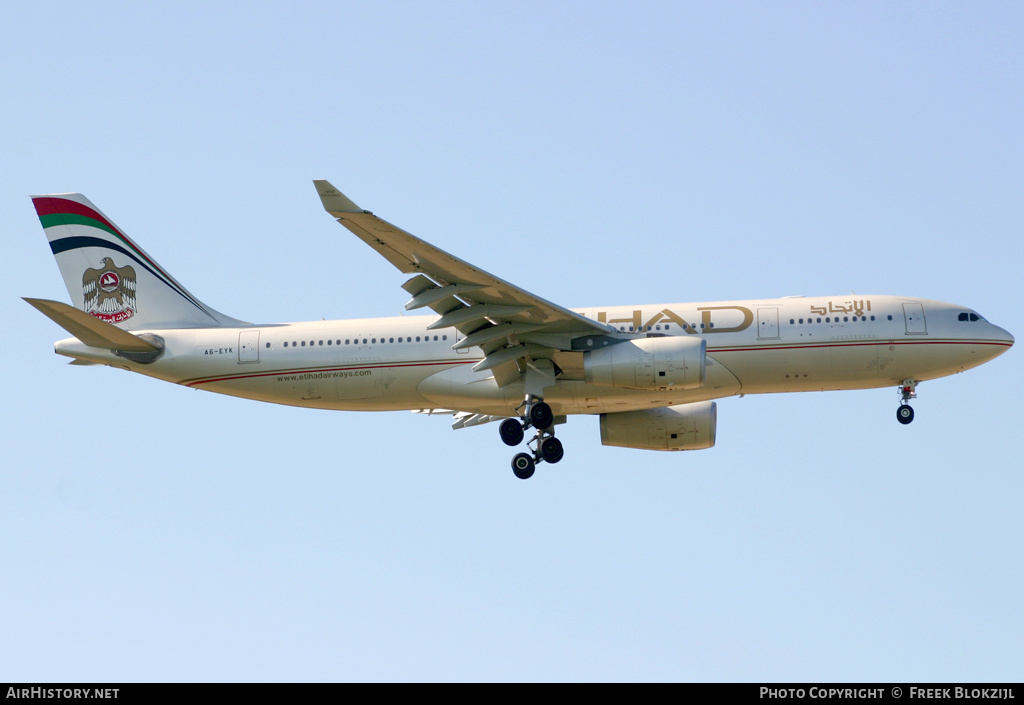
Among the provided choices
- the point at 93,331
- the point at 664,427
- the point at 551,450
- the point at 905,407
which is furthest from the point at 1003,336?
the point at 93,331

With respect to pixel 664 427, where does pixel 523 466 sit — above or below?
below

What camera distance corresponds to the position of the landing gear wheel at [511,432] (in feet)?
114

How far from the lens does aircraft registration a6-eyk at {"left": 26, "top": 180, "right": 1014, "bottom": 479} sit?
32.5 m

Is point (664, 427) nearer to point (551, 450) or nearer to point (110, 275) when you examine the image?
point (551, 450)

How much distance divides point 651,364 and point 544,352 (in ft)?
10.4

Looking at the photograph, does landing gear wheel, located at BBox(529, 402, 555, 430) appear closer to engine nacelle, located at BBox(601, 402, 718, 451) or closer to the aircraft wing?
the aircraft wing

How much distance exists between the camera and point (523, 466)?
116 ft

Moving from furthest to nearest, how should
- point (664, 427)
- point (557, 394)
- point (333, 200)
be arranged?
point (664, 427) < point (557, 394) < point (333, 200)

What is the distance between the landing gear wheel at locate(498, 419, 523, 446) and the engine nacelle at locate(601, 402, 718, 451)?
3.83 metres

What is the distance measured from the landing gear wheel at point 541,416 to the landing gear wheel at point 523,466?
158cm

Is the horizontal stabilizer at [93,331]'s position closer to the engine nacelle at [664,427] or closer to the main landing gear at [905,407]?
the engine nacelle at [664,427]

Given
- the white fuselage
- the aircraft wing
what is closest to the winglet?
the aircraft wing

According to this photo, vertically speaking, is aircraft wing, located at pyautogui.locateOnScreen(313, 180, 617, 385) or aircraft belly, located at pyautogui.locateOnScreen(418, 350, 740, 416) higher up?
aircraft wing, located at pyautogui.locateOnScreen(313, 180, 617, 385)
